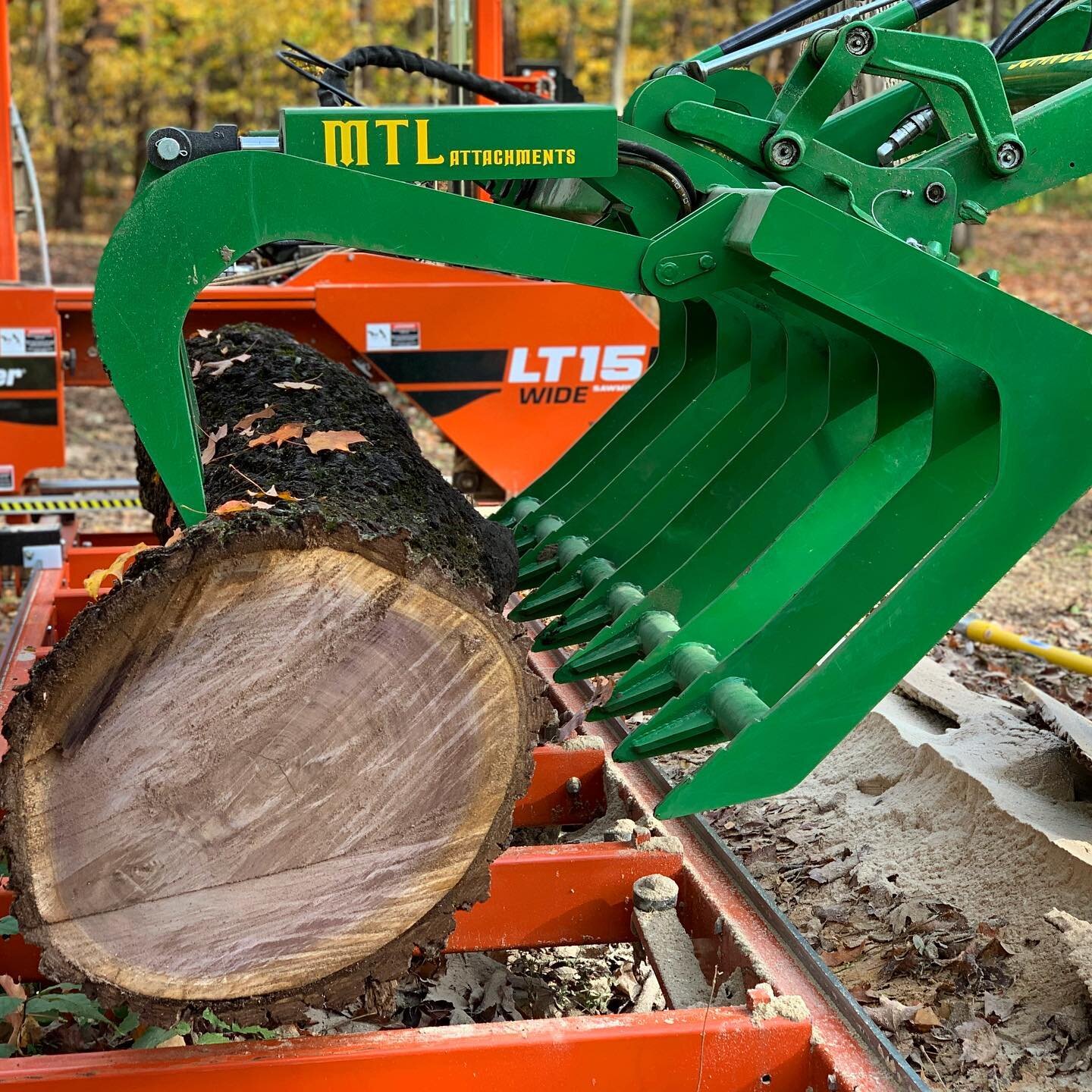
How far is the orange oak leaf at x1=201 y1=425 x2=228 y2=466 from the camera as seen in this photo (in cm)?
333

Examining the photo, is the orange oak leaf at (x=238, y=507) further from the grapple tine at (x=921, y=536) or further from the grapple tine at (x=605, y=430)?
the grapple tine at (x=605, y=430)

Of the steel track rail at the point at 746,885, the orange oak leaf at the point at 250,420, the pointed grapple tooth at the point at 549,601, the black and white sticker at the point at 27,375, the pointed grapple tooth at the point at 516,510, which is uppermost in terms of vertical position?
the orange oak leaf at the point at 250,420

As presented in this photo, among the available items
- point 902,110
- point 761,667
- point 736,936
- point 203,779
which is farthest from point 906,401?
point 203,779

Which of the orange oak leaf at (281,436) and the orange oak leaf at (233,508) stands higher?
the orange oak leaf at (233,508)

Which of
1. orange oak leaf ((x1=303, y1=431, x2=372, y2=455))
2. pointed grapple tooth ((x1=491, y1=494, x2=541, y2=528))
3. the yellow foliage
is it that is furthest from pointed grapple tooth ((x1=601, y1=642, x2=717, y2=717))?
the yellow foliage

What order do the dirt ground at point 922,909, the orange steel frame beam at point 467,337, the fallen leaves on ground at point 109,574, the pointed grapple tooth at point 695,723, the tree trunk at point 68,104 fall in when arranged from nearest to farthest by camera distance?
the fallen leaves on ground at point 109,574, the pointed grapple tooth at point 695,723, the dirt ground at point 922,909, the orange steel frame beam at point 467,337, the tree trunk at point 68,104

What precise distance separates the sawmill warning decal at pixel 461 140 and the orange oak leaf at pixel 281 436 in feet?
2.57

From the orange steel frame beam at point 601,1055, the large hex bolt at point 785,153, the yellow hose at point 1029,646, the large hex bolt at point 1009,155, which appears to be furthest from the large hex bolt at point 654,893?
the yellow hose at point 1029,646

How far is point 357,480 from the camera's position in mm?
2801

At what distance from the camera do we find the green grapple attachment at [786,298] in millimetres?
2410

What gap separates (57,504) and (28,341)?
112cm

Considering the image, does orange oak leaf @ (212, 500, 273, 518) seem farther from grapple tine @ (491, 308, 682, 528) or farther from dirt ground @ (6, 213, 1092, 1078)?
grapple tine @ (491, 308, 682, 528)

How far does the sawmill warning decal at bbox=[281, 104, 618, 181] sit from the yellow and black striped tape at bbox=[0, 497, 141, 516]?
419 centimetres

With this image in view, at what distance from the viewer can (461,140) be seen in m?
2.60
